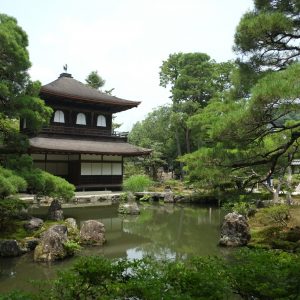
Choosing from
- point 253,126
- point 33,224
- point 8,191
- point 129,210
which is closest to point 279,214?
point 253,126

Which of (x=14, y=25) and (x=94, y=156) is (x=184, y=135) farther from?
(x=14, y=25)

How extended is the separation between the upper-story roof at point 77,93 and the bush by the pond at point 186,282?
1996 centimetres

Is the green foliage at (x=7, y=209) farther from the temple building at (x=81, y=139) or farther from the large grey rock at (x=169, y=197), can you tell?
the large grey rock at (x=169, y=197)

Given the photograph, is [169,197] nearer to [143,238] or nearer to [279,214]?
[143,238]

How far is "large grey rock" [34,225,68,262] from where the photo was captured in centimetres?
941

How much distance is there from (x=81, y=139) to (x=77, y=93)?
10.8 feet

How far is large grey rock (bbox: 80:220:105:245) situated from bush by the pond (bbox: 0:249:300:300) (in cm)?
682

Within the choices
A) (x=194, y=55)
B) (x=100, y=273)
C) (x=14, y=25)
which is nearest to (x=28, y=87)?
(x=14, y=25)

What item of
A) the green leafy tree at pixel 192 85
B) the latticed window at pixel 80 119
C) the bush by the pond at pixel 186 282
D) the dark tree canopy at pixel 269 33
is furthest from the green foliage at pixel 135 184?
the bush by the pond at pixel 186 282

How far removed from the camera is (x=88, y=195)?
2258cm

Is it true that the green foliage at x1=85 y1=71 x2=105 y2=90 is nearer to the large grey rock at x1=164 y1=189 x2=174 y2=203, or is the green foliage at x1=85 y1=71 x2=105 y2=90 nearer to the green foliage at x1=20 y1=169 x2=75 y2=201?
the large grey rock at x1=164 y1=189 x2=174 y2=203

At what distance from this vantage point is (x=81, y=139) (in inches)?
1000

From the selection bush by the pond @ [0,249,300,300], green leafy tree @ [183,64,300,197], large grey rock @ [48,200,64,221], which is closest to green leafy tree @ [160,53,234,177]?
large grey rock @ [48,200,64,221]

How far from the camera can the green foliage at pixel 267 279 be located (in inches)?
153
